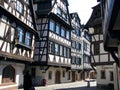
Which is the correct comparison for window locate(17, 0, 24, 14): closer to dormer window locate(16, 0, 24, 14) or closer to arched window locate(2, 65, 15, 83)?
dormer window locate(16, 0, 24, 14)

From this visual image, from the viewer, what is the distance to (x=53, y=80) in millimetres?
28500

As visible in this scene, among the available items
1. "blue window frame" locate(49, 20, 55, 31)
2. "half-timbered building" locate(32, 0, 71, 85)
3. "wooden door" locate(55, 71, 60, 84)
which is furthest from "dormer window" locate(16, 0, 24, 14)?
"wooden door" locate(55, 71, 60, 84)

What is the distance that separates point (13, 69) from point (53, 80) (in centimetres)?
1021

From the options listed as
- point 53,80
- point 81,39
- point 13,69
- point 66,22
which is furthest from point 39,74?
point 81,39

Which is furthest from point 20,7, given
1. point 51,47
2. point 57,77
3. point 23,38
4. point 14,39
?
point 57,77

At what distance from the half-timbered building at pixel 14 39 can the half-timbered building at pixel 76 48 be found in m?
16.0

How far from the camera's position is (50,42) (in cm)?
2627

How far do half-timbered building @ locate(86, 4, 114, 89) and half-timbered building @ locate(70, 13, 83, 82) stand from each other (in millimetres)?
11812

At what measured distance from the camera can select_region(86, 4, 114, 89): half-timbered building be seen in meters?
23.0

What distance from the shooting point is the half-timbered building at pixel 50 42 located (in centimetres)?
2552

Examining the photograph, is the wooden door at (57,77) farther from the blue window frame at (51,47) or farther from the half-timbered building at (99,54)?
the half-timbered building at (99,54)

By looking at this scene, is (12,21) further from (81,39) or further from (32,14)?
(81,39)

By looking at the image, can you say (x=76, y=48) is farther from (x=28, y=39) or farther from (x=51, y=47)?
(x=28, y=39)

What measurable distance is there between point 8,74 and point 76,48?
74.8ft
